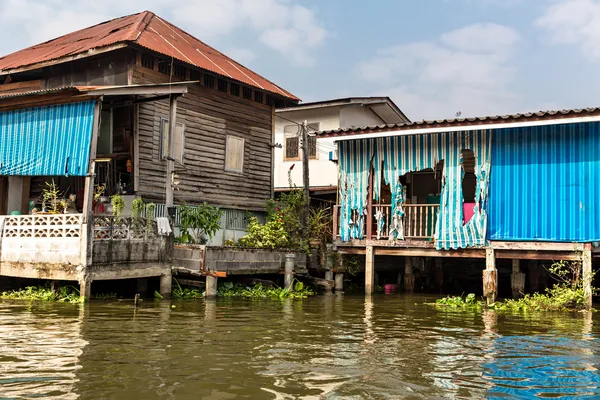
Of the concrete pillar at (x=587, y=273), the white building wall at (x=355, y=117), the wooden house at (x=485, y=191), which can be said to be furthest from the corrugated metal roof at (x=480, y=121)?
the white building wall at (x=355, y=117)

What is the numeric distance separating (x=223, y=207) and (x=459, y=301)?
28.7 feet

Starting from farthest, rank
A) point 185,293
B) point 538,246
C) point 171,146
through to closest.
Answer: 1. point 171,146
2. point 185,293
3. point 538,246

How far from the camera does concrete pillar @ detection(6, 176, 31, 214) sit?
1798 centimetres

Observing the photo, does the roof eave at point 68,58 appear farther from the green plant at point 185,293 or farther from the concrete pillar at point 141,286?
the green plant at point 185,293

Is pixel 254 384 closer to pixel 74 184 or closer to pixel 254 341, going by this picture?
pixel 254 341

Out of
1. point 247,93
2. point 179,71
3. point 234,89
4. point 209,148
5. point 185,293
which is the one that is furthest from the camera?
point 247,93

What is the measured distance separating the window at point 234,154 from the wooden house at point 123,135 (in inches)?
1.5

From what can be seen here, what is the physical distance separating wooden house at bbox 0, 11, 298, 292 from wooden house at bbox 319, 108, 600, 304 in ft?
14.7

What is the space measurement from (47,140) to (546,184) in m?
12.2

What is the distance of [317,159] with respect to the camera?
24766mm

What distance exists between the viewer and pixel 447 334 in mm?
10086

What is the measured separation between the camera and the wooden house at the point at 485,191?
48.1 feet

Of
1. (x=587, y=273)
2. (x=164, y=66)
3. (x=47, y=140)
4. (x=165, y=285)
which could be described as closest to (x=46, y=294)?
(x=165, y=285)

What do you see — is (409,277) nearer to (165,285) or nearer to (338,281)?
(338,281)
